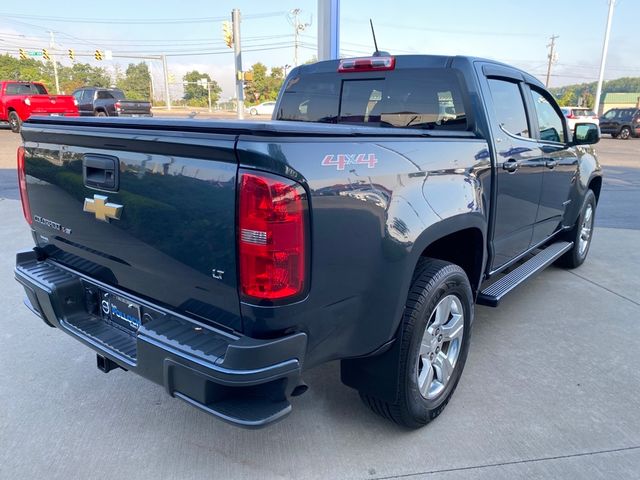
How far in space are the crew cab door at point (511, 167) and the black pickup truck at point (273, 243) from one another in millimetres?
31

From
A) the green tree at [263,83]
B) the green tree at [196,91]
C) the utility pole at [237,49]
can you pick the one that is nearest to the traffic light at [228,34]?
the utility pole at [237,49]

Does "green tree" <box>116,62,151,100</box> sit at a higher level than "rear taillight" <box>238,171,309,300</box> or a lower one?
higher

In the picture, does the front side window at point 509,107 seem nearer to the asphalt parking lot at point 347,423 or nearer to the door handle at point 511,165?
the door handle at point 511,165

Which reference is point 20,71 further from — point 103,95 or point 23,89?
point 23,89

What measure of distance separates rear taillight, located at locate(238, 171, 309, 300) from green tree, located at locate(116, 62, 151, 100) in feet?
289

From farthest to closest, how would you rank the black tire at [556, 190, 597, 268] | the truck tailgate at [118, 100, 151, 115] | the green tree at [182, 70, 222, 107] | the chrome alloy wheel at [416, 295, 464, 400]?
the green tree at [182, 70, 222, 107] → the truck tailgate at [118, 100, 151, 115] → the black tire at [556, 190, 597, 268] → the chrome alloy wheel at [416, 295, 464, 400]

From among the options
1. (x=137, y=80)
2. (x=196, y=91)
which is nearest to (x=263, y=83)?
(x=196, y=91)

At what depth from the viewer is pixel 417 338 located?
2.43 meters

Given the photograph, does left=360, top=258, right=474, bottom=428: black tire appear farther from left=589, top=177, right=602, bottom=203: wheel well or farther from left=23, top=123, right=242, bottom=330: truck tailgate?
left=589, top=177, right=602, bottom=203: wheel well

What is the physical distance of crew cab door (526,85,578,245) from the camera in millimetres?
3932

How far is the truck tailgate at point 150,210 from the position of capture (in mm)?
1813

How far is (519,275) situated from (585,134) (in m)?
1.58

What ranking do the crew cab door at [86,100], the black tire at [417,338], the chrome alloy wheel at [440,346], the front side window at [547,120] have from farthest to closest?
the crew cab door at [86,100], the front side window at [547,120], the chrome alloy wheel at [440,346], the black tire at [417,338]

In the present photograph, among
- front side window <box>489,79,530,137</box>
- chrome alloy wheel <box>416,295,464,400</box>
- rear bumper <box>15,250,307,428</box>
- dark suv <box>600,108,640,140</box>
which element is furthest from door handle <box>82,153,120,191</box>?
dark suv <box>600,108,640,140</box>
